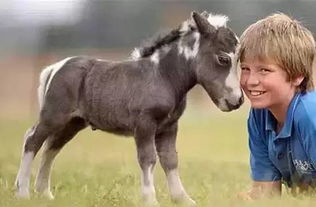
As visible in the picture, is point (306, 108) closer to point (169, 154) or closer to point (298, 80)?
point (298, 80)

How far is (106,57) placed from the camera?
7.70 metres

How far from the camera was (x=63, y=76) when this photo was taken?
199 inches

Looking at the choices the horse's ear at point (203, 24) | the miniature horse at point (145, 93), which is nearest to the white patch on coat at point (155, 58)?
the miniature horse at point (145, 93)

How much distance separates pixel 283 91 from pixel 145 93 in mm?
761

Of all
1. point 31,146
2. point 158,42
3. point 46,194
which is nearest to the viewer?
point 46,194

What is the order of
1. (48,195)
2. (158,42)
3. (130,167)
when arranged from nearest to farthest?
(48,195) < (158,42) < (130,167)

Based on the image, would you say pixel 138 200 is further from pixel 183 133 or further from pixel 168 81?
pixel 183 133

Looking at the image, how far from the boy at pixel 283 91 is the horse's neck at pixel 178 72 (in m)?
0.40

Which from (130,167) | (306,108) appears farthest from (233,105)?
(130,167)

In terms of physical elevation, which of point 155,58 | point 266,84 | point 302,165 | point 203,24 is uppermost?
point 203,24

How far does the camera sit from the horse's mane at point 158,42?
15.8 feet

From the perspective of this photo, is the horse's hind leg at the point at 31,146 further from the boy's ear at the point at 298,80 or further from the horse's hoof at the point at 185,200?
the boy's ear at the point at 298,80

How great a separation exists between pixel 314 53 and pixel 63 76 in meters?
1.47

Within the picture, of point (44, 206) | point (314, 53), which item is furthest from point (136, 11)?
point (44, 206)
